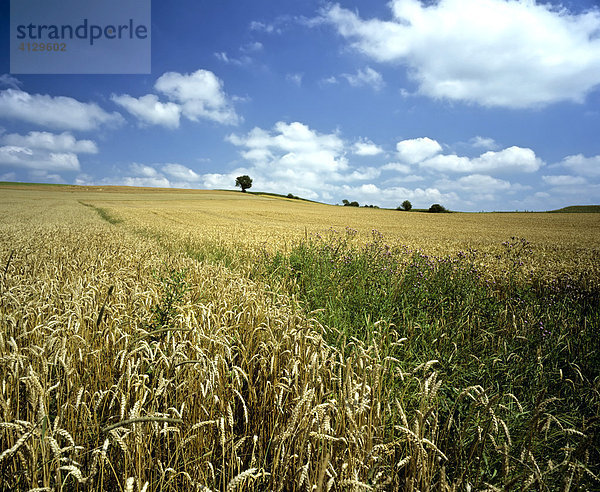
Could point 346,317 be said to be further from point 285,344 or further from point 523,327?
point 523,327

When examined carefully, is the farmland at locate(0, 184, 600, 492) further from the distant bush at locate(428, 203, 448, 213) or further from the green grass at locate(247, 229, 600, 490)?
the distant bush at locate(428, 203, 448, 213)

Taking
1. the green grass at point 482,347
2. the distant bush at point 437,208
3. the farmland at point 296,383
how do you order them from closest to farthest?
1. the farmland at point 296,383
2. the green grass at point 482,347
3. the distant bush at point 437,208

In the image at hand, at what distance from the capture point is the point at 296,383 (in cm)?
214

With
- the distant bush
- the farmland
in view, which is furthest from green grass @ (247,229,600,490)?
the distant bush

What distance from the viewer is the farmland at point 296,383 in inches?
68.3

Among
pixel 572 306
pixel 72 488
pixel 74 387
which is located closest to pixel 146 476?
pixel 72 488

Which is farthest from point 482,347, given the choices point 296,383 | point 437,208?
point 437,208

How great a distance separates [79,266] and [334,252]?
5.20 metres

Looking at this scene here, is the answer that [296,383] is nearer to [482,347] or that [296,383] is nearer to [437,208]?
[482,347]

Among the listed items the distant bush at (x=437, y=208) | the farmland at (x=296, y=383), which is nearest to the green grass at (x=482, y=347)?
the farmland at (x=296, y=383)

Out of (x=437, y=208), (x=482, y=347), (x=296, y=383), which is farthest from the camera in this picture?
(x=437, y=208)

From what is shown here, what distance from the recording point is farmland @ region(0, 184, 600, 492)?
5.69 feet

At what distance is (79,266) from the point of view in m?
5.96

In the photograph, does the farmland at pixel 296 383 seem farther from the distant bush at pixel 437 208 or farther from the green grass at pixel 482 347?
the distant bush at pixel 437 208
